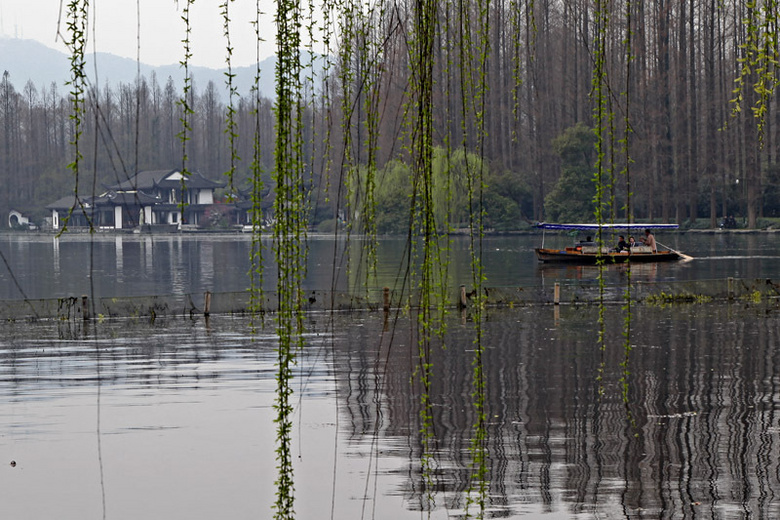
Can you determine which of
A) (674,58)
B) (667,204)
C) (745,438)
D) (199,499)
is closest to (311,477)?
(199,499)

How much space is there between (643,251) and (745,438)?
5021cm

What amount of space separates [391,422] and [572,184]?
70.9m

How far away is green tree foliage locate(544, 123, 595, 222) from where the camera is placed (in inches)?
3324

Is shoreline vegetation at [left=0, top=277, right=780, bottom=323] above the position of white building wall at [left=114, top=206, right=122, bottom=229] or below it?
below

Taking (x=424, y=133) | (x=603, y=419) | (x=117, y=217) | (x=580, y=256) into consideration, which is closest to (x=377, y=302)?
(x=603, y=419)

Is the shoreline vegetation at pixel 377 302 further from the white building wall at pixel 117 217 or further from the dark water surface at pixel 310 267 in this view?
the white building wall at pixel 117 217

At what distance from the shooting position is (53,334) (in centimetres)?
2972

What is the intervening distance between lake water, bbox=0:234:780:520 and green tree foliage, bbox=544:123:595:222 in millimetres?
53171

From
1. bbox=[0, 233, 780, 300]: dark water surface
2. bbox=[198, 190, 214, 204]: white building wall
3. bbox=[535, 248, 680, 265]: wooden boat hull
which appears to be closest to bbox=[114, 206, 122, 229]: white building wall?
bbox=[198, 190, 214, 204]: white building wall

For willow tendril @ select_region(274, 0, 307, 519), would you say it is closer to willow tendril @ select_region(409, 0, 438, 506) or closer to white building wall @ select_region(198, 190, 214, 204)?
willow tendril @ select_region(409, 0, 438, 506)

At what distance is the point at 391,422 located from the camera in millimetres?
15805

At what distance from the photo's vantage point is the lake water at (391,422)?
11469 millimetres

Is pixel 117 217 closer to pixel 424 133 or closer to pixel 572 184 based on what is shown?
pixel 572 184

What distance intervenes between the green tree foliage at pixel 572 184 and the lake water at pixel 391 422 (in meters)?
53.2
